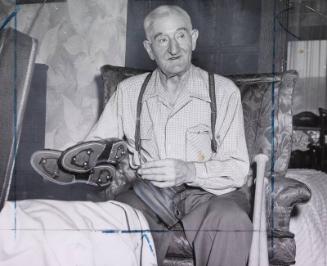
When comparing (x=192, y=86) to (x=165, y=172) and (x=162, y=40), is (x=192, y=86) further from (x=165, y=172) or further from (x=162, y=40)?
(x=165, y=172)

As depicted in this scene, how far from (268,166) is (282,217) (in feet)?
0.63

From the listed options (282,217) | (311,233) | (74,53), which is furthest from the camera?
(74,53)

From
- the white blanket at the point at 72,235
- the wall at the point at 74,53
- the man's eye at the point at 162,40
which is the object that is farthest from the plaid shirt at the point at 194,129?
the wall at the point at 74,53

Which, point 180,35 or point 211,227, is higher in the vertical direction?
point 180,35

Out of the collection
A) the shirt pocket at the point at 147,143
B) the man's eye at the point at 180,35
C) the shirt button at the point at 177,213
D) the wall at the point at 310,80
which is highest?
the wall at the point at 310,80

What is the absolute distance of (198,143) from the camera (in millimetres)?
937

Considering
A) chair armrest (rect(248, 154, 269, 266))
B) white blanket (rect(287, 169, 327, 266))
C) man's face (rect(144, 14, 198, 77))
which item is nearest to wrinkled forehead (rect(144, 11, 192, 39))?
man's face (rect(144, 14, 198, 77))

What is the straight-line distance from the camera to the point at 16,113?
30.8 inches

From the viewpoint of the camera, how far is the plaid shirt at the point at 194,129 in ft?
2.95

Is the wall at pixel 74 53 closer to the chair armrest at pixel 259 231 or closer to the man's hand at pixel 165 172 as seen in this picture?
the man's hand at pixel 165 172

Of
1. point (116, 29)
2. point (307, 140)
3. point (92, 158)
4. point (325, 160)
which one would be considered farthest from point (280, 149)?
point (307, 140)

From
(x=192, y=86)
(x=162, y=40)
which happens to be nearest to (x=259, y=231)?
(x=192, y=86)

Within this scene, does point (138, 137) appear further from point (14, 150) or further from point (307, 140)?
point (307, 140)

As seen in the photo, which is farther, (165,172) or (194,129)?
(194,129)
